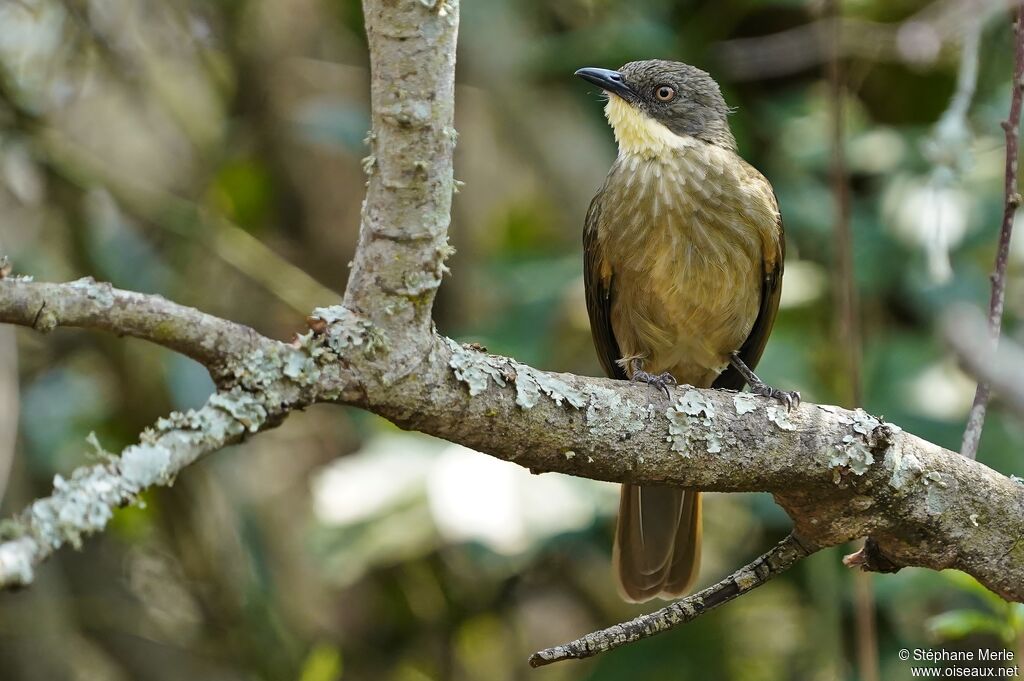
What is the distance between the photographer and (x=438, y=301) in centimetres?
516

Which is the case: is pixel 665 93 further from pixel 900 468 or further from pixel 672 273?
pixel 900 468

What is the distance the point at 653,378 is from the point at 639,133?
3.88 feet

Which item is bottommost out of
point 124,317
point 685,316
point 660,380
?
point 124,317

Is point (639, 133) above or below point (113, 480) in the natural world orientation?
above

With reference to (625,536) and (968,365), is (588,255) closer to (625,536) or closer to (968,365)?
(625,536)

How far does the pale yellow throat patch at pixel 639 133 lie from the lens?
3.63 meters

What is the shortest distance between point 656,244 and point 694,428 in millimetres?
1256

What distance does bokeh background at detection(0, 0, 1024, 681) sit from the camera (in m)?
3.90

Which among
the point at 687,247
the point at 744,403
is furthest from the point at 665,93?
the point at 744,403

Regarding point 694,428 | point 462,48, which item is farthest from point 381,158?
point 462,48

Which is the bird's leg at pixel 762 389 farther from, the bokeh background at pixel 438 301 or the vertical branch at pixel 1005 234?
the vertical branch at pixel 1005 234

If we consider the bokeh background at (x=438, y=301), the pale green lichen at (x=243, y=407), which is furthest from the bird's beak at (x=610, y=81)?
the pale green lichen at (x=243, y=407)

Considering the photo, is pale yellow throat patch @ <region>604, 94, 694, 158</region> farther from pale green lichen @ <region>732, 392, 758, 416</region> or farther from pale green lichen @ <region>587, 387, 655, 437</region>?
pale green lichen @ <region>587, 387, 655, 437</region>

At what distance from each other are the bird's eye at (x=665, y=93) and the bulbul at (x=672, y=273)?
0.05 meters
